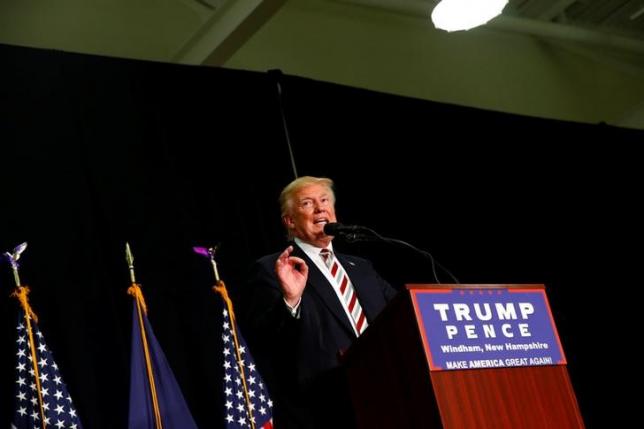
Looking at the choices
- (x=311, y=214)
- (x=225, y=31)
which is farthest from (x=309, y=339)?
(x=225, y=31)

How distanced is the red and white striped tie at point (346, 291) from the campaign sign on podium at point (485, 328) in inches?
31.2

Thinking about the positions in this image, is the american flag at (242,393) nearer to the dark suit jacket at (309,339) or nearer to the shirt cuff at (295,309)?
the dark suit jacket at (309,339)

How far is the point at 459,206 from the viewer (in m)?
6.56

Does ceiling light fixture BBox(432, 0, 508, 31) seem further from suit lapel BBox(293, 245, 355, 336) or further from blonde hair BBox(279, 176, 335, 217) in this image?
suit lapel BBox(293, 245, 355, 336)

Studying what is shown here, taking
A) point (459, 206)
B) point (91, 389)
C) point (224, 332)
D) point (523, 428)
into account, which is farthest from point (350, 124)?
point (523, 428)

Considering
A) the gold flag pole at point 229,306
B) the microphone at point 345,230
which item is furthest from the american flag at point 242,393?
the microphone at point 345,230

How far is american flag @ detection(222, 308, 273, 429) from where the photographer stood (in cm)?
446

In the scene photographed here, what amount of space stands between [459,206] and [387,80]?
1.27 m

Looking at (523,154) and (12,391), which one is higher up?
(523,154)

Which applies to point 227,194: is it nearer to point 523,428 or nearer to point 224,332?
point 224,332

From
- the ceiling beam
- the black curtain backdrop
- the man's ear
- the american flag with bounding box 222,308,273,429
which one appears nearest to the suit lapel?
the man's ear

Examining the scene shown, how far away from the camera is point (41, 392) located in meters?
3.96

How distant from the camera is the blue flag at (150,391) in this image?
4.08m

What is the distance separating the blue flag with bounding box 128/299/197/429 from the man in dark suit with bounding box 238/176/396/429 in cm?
70
